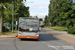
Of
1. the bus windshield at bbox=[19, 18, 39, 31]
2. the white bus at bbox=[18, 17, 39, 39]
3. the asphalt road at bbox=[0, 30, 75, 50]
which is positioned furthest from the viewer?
the bus windshield at bbox=[19, 18, 39, 31]

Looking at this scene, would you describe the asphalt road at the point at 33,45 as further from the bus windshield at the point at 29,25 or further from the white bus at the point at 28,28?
the bus windshield at the point at 29,25

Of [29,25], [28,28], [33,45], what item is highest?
[29,25]

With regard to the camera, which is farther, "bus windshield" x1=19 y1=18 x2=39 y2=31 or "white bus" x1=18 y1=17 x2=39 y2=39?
"bus windshield" x1=19 y1=18 x2=39 y2=31

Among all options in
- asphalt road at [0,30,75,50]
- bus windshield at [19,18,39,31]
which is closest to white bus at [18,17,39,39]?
bus windshield at [19,18,39,31]

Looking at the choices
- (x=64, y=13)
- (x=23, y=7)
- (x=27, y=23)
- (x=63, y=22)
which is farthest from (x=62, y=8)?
(x=27, y=23)

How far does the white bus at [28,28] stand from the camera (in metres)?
12.9

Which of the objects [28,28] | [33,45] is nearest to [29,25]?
[28,28]

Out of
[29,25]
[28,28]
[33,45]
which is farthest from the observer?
[29,25]

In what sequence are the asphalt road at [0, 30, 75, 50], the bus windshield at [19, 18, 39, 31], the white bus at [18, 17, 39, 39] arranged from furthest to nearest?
the bus windshield at [19, 18, 39, 31]
the white bus at [18, 17, 39, 39]
the asphalt road at [0, 30, 75, 50]

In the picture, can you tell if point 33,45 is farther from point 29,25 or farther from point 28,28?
point 29,25

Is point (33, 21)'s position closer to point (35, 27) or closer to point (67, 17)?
point (35, 27)

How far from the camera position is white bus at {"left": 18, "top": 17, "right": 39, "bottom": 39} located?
42.4 feet

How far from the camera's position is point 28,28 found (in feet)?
43.2

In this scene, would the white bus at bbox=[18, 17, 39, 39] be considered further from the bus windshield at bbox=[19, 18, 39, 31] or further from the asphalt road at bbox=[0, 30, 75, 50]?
the asphalt road at bbox=[0, 30, 75, 50]
